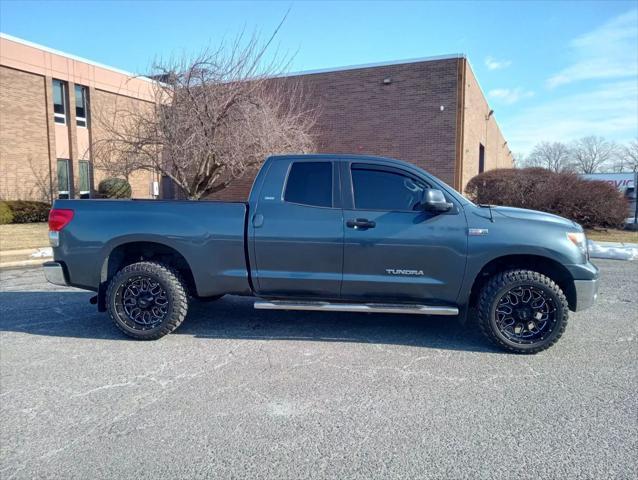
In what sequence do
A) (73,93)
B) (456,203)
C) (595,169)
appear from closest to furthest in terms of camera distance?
(456,203)
(73,93)
(595,169)

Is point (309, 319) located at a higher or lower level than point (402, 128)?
lower

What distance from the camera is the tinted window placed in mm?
4590

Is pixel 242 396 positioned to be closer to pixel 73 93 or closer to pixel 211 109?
pixel 211 109

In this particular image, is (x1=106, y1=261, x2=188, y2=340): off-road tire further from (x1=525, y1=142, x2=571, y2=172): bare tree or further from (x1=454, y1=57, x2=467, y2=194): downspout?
(x1=525, y1=142, x2=571, y2=172): bare tree

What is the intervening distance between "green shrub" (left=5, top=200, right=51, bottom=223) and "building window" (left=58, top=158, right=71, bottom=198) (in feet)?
11.1

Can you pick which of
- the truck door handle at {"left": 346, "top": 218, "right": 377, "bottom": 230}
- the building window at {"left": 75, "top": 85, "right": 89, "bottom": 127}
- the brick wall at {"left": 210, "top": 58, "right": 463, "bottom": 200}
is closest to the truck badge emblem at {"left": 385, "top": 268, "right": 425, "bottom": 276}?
the truck door handle at {"left": 346, "top": 218, "right": 377, "bottom": 230}

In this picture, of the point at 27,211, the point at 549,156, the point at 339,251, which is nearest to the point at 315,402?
the point at 339,251

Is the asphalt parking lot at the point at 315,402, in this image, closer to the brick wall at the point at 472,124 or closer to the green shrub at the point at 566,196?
the green shrub at the point at 566,196

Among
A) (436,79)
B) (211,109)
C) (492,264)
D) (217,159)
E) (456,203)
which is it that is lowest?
(492,264)

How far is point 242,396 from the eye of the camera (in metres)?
3.46

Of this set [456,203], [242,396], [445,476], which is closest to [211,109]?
[456,203]

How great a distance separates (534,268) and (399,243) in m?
1.44

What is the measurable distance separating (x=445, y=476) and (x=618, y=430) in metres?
1.38

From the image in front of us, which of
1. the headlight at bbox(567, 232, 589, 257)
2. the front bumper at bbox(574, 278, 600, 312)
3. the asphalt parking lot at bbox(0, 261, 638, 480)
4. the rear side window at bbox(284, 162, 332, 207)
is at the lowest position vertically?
the asphalt parking lot at bbox(0, 261, 638, 480)
